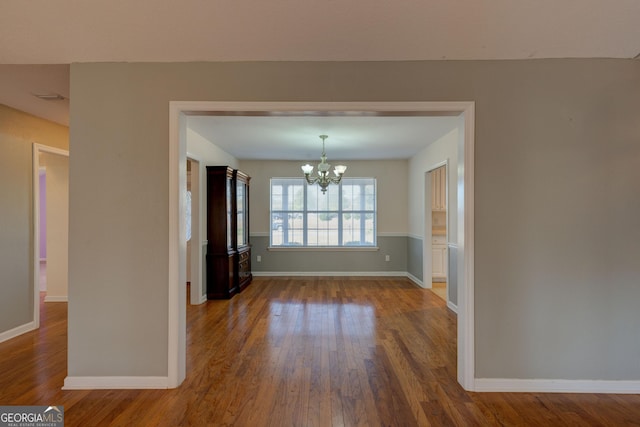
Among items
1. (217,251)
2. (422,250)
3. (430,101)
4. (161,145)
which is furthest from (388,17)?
(422,250)

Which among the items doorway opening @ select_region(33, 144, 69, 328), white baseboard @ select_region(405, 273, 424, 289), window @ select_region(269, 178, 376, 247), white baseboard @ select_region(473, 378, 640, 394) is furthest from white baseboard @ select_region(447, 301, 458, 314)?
doorway opening @ select_region(33, 144, 69, 328)

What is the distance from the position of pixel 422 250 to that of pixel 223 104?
4.54 metres

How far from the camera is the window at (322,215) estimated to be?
690 cm

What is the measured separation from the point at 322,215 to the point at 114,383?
16.2 feet

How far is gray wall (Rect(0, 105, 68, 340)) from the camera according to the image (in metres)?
3.45

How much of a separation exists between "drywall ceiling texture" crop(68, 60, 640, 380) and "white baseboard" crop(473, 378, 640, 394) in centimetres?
4

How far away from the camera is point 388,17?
6.46ft

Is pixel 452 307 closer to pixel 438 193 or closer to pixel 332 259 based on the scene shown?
pixel 438 193

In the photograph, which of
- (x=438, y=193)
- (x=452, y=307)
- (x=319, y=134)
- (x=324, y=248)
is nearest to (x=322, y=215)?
(x=324, y=248)

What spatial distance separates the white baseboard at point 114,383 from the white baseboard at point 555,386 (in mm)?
2349

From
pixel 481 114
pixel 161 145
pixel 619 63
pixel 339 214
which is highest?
pixel 619 63

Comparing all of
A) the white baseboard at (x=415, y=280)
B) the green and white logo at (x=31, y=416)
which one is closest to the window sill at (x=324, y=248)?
the white baseboard at (x=415, y=280)

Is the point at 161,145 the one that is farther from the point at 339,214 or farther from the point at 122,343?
the point at 339,214

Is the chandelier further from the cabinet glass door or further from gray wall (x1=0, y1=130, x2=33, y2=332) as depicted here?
gray wall (x1=0, y1=130, x2=33, y2=332)
